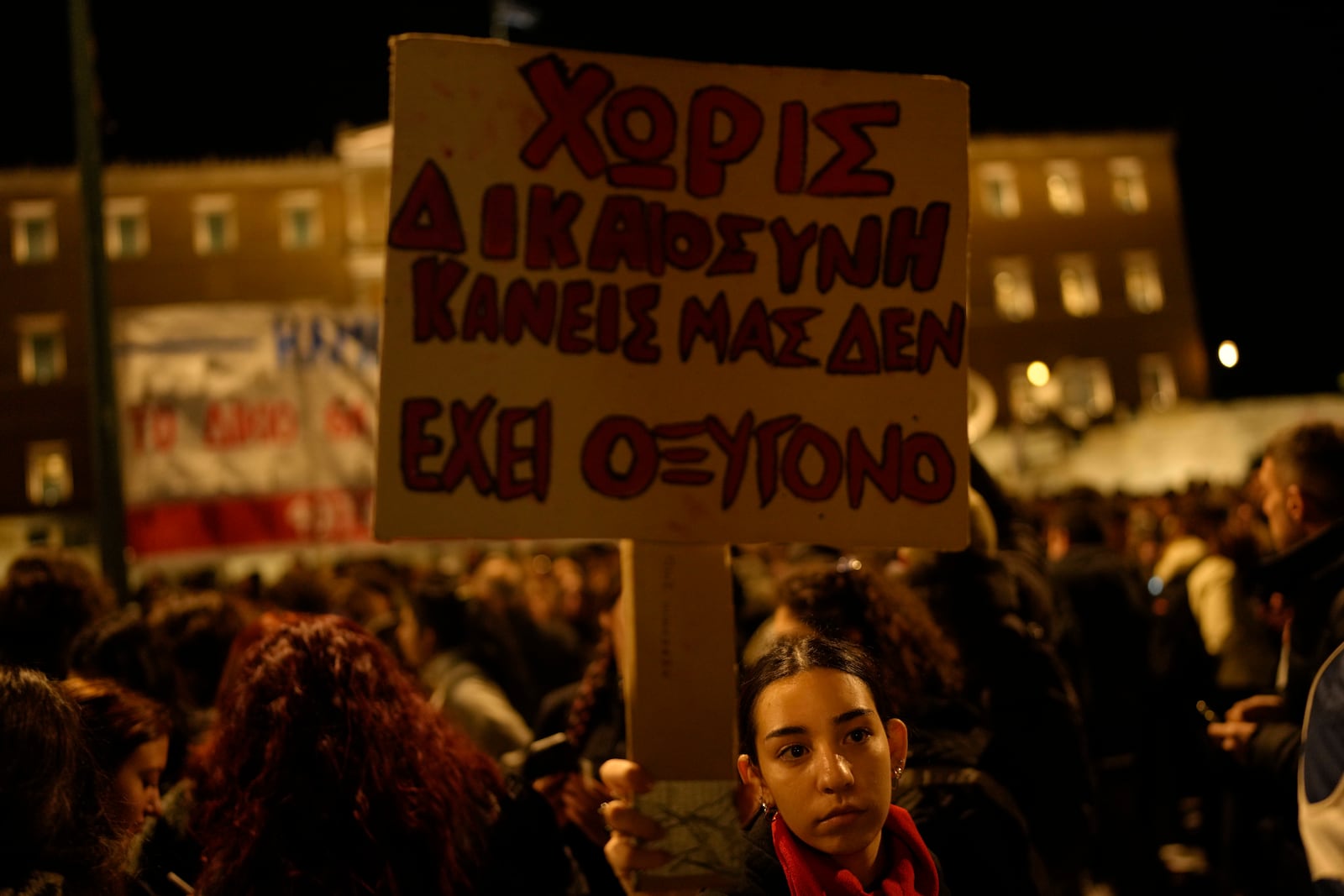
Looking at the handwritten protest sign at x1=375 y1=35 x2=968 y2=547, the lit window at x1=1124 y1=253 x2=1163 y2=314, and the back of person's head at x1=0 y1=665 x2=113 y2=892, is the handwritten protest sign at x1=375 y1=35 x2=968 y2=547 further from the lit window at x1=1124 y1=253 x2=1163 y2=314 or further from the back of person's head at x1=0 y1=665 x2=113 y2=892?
the lit window at x1=1124 y1=253 x2=1163 y2=314

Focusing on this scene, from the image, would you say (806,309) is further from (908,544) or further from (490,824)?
(490,824)

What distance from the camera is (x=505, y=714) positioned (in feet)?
15.8

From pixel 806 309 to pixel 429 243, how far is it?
781mm

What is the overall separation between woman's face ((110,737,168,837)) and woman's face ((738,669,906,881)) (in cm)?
156

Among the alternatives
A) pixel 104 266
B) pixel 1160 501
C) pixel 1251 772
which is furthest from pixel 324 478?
pixel 1160 501


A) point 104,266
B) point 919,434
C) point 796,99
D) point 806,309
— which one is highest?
point 104,266

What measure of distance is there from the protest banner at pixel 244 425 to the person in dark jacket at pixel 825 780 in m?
7.85

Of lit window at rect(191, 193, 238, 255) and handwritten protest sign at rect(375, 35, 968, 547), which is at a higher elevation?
lit window at rect(191, 193, 238, 255)

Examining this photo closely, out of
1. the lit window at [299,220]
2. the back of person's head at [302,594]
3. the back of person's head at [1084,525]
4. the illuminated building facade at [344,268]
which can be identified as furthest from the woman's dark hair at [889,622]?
the lit window at [299,220]

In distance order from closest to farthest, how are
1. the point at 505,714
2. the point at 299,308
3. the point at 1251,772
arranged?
the point at 1251,772 < the point at 505,714 < the point at 299,308

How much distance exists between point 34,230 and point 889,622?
4161 cm

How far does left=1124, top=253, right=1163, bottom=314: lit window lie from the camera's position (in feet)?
146

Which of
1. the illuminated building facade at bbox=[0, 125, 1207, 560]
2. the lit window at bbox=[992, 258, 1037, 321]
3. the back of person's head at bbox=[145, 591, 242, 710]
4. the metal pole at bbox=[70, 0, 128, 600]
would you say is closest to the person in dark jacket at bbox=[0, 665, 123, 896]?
the back of person's head at bbox=[145, 591, 242, 710]

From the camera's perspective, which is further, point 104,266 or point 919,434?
point 104,266
